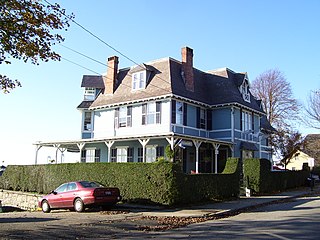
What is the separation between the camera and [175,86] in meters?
28.8

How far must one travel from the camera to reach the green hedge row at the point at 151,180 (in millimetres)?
18391

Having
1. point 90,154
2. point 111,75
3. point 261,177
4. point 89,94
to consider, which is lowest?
point 261,177

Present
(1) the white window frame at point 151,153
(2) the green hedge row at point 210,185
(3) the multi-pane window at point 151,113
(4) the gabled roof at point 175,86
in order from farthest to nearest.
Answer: (1) the white window frame at point 151,153 → (4) the gabled roof at point 175,86 → (3) the multi-pane window at point 151,113 → (2) the green hedge row at point 210,185

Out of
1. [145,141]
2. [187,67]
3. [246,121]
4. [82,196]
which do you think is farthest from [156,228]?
[246,121]

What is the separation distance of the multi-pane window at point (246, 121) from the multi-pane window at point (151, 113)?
850cm

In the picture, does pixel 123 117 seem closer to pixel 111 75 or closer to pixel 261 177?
pixel 111 75

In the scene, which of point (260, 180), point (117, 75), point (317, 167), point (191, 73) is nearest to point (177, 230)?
point (260, 180)

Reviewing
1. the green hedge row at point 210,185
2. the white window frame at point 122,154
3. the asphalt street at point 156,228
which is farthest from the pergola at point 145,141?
the asphalt street at point 156,228

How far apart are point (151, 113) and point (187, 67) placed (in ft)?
17.9

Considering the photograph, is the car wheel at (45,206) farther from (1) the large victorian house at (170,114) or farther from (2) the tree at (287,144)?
(2) the tree at (287,144)

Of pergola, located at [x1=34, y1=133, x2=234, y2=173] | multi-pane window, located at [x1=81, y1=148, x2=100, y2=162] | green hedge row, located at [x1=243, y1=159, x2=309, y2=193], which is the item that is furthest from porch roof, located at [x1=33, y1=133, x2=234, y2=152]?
green hedge row, located at [x1=243, y1=159, x2=309, y2=193]

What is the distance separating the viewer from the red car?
17.2m

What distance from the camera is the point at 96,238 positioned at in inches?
417

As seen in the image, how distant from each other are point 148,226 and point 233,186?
1134 centimetres
